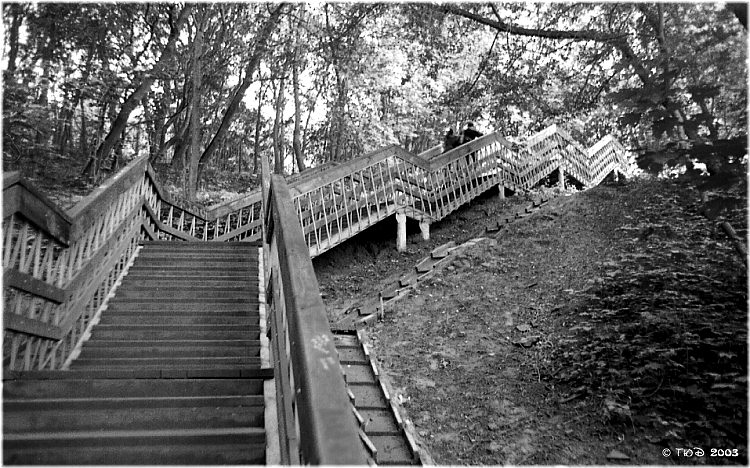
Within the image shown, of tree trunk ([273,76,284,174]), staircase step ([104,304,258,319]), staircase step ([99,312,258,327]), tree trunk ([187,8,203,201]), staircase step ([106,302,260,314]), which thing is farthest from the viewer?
tree trunk ([273,76,284,174])

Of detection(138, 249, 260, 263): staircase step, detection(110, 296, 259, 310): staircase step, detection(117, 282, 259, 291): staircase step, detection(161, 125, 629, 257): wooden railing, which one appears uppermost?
detection(161, 125, 629, 257): wooden railing

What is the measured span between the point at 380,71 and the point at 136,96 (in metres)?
7.96

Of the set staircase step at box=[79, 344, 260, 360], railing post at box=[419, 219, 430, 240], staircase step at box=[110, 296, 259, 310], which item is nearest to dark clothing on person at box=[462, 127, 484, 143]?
railing post at box=[419, 219, 430, 240]

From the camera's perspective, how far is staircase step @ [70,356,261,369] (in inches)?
151

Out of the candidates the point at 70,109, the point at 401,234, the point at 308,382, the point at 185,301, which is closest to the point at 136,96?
the point at 70,109

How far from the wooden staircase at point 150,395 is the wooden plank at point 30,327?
0.27m

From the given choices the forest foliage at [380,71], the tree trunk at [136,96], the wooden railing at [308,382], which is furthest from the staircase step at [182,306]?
the tree trunk at [136,96]

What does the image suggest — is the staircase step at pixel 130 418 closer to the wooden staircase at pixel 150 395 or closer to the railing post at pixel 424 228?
the wooden staircase at pixel 150 395

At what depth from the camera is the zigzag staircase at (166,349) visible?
2314 mm

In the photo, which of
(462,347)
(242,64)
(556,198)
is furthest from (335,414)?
(242,64)

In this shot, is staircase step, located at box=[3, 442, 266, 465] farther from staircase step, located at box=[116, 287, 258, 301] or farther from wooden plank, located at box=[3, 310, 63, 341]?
staircase step, located at box=[116, 287, 258, 301]

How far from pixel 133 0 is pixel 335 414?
521 inches

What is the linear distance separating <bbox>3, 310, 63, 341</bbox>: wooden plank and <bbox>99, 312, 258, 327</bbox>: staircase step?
94 centimetres

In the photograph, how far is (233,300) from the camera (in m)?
5.20
